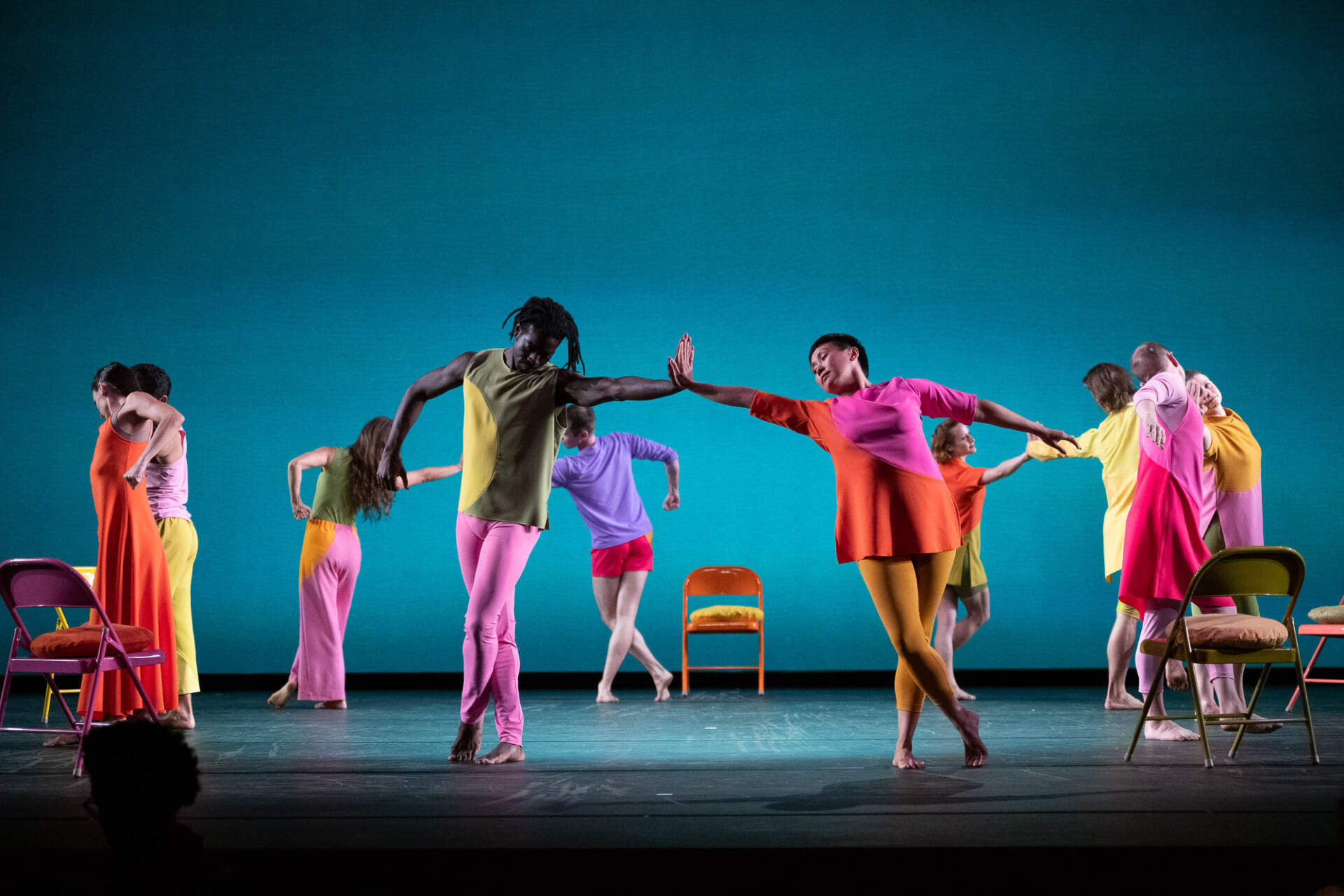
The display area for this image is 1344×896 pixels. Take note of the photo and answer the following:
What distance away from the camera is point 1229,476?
4633mm

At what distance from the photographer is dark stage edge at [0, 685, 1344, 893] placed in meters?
2.18

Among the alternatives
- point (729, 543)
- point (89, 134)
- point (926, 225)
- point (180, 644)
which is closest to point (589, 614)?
point (729, 543)

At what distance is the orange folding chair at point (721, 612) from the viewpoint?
670cm

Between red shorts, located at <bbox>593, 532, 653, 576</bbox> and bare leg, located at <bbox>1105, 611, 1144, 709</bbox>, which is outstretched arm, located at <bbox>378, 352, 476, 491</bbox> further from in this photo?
bare leg, located at <bbox>1105, 611, 1144, 709</bbox>

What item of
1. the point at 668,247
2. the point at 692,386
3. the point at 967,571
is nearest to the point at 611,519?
the point at 967,571

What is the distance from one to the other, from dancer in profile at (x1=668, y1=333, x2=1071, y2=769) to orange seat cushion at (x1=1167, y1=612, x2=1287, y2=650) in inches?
31.5

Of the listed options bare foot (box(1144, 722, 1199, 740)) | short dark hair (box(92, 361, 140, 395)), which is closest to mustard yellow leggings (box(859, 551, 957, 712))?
bare foot (box(1144, 722, 1199, 740))

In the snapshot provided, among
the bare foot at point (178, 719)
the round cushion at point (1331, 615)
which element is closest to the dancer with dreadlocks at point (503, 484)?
the bare foot at point (178, 719)

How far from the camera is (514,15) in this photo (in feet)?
25.6

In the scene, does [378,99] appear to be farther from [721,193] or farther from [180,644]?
[180,644]

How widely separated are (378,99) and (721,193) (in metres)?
2.52

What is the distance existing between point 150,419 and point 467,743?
1927mm

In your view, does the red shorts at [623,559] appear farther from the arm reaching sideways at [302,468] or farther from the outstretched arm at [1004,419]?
the outstretched arm at [1004,419]

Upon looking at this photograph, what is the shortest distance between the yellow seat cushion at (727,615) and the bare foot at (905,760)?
10.6 feet
